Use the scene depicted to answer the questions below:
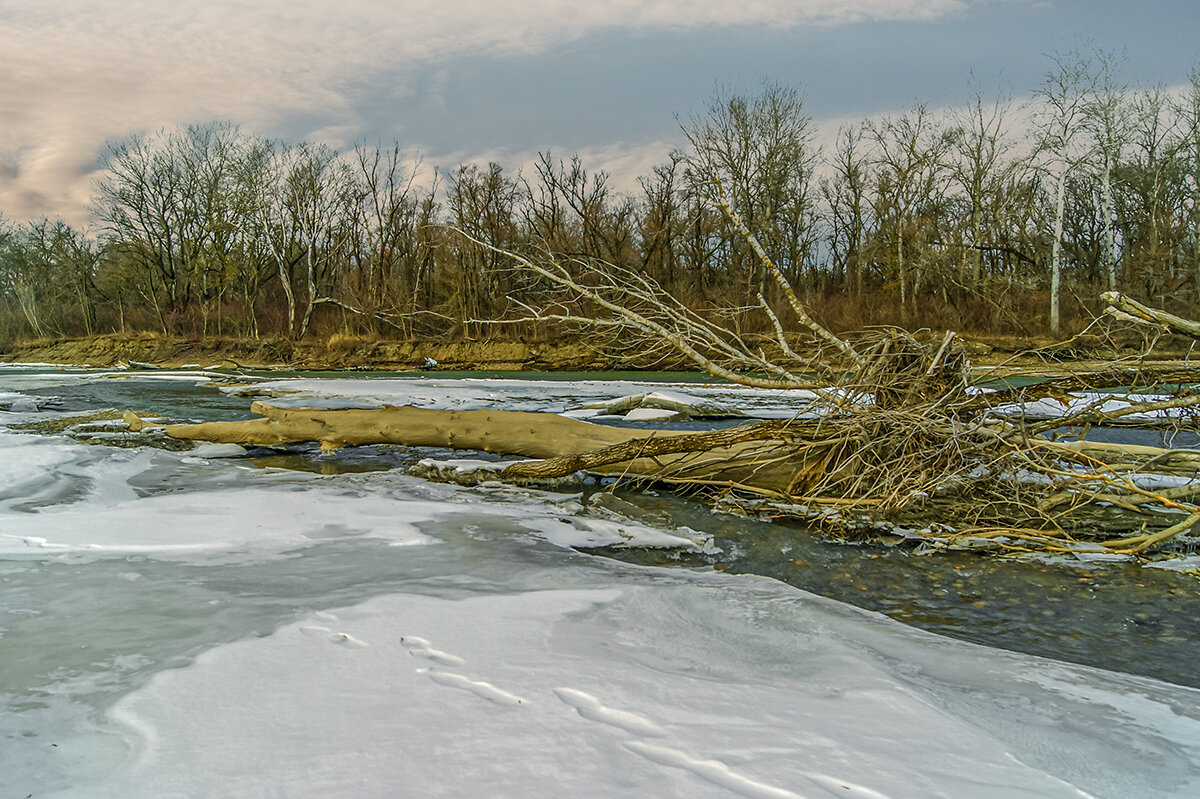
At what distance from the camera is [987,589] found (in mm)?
3646

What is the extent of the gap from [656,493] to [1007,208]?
31573 millimetres

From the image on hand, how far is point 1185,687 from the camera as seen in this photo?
2482 mm

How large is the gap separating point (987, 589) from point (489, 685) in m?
2.76

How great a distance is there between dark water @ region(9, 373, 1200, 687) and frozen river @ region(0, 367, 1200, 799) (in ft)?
0.81

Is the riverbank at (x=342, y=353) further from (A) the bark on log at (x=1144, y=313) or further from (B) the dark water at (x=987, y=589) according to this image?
(A) the bark on log at (x=1144, y=313)

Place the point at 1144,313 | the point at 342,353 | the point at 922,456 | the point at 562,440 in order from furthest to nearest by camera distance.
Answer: the point at 342,353 < the point at 562,440 < the point at 922,456 < the point at 1144,313

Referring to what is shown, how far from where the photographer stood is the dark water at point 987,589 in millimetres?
2953

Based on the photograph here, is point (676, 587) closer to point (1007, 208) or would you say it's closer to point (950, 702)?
point (950, 702)

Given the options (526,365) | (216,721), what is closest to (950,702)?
(216,721)

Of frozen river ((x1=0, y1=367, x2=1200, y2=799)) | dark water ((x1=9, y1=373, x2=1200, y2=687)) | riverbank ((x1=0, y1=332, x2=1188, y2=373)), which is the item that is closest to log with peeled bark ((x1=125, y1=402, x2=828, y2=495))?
dark water ((x1=9, y1=373, x2=1200, y2=687))

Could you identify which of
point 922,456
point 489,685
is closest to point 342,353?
point 922,456

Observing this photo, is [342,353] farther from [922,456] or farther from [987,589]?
[987,589]

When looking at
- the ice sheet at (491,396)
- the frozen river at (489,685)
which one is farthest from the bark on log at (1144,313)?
the ice sheet at (491,396)

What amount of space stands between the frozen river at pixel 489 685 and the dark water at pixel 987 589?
9.8 inches
